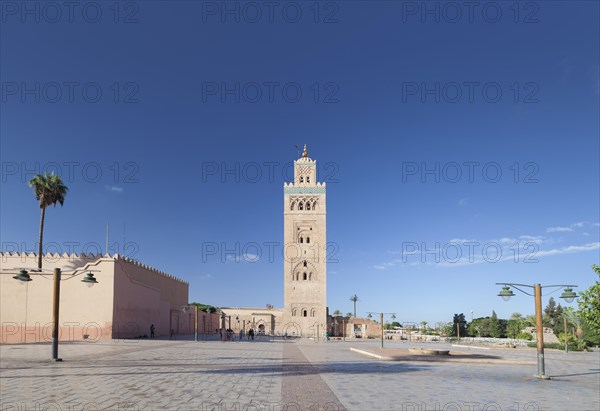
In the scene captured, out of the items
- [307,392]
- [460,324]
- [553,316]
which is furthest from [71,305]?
[553,316]

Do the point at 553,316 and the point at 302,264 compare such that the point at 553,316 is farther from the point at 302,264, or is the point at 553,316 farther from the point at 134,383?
the point at 134,383

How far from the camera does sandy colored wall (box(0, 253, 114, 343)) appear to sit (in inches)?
1223

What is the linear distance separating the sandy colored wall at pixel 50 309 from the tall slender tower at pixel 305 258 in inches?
1402

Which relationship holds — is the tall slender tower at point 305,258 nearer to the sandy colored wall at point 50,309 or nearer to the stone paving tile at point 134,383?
the sandy colored wall at point 50,309

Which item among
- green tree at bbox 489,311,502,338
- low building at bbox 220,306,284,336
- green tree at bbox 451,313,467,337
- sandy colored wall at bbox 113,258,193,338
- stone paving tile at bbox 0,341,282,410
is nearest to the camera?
stone paving tile at bbox 0,341,282,410

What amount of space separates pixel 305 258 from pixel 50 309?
130 feet

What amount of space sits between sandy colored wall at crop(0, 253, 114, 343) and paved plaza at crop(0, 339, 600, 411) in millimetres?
13545

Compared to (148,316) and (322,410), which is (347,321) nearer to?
(148,316)

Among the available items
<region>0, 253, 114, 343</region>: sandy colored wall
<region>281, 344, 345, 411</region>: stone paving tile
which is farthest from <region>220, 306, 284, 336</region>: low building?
<region>281, 344, 345, 411</region>: stone paving tile

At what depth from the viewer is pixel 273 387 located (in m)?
12.2

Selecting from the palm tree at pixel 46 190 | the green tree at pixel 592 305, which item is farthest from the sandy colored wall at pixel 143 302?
the green tree at pixel 592 305

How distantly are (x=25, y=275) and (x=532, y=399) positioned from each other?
51.1ft

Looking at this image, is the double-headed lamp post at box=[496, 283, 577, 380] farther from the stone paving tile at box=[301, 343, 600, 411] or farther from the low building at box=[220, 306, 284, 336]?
the low building at box=[220, 306, 284, 336]

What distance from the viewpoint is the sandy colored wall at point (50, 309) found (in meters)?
31.1
